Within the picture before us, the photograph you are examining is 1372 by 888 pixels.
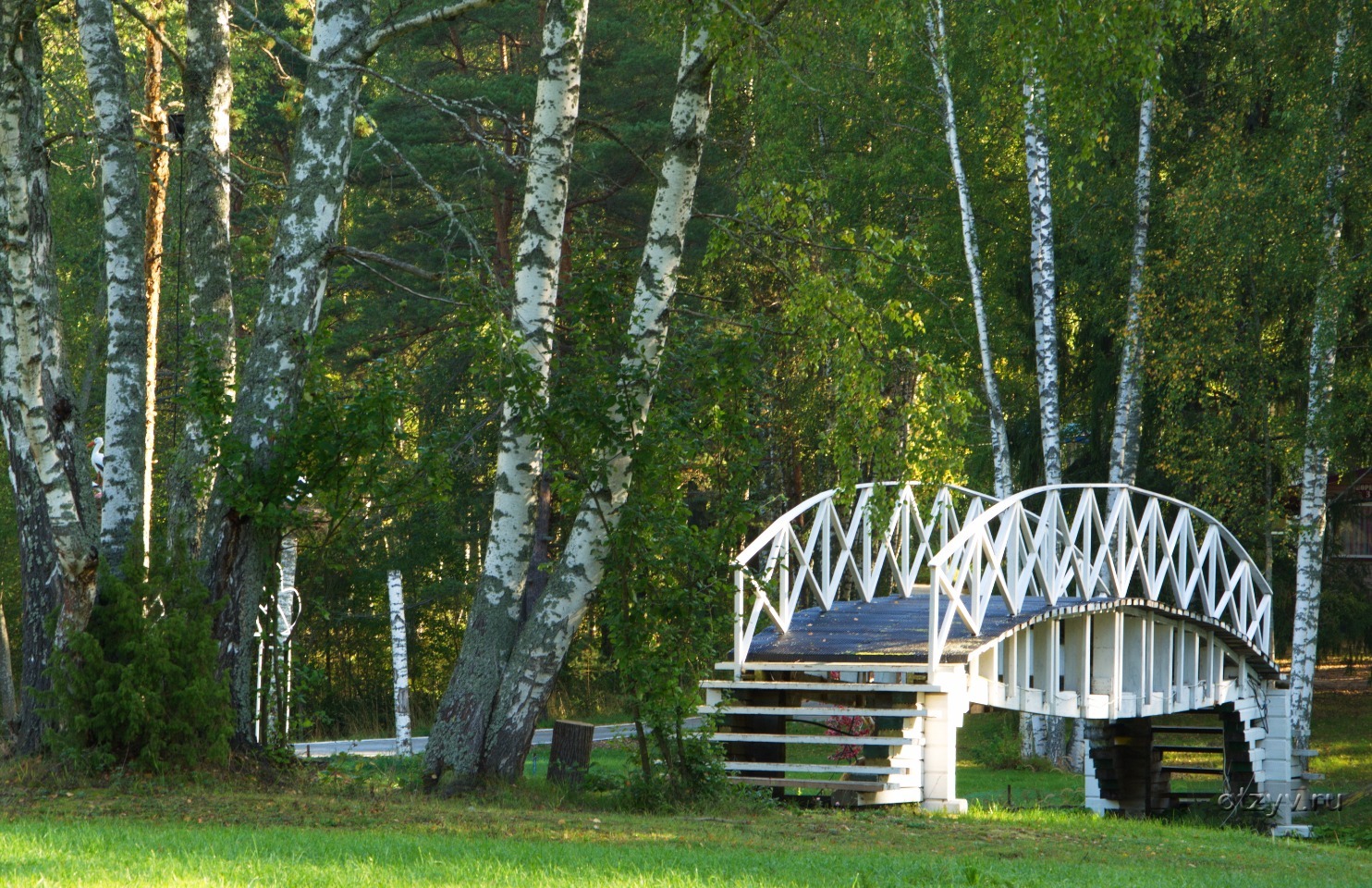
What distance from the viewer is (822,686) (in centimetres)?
1097

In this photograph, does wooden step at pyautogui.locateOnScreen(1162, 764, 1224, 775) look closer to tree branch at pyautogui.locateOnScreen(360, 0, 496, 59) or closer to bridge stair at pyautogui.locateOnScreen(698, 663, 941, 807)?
bridge stair at pyautogui.locateOnScreen(698, 663, 941, 807)

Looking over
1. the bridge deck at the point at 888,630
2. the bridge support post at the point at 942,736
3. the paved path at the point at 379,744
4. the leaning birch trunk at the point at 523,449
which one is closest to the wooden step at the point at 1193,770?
the bridge deck at the point at 888,630

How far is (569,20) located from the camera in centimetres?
928

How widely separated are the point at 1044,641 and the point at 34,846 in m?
9.68

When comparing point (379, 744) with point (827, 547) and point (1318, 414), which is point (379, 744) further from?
point (1318, 414)

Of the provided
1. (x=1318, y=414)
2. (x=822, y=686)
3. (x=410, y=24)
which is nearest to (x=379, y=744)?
(x=822, y=686)

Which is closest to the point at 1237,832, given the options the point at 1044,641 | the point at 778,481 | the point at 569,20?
the point at 1044,641

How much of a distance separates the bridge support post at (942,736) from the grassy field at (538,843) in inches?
13.3

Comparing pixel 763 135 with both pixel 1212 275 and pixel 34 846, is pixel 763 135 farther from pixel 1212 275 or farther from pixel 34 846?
pixel 34 846

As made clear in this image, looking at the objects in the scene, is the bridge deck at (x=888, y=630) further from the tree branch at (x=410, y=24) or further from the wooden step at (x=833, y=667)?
the tree branch at (x=410, y=24)

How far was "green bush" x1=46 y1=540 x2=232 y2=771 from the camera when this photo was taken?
7.84 m

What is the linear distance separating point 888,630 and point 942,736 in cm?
176

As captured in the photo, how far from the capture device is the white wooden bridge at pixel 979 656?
10.7m

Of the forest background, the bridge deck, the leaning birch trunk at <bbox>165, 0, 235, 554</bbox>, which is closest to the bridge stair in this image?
the bridge deck
